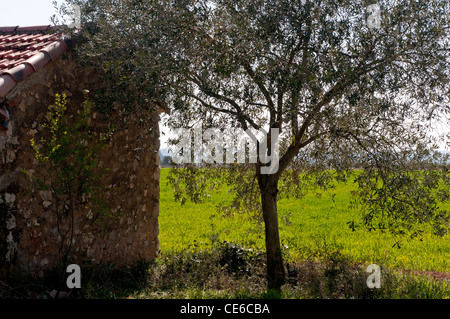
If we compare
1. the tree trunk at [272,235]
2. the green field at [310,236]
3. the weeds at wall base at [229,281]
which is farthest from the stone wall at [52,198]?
the tree trunk at [272,235]

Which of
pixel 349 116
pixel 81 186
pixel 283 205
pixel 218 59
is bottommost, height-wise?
pixel 283 205

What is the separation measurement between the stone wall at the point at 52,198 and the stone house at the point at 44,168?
0.01 meters

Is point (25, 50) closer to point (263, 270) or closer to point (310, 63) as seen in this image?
point (310, 63)

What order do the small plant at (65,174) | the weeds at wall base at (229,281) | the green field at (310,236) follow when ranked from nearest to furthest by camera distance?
the weeds at wall base at (229,281), the small plant at (65,174), the green field at (310,236)

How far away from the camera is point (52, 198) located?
24.4 feet

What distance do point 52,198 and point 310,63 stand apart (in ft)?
15.6

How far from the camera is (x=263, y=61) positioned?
735cm

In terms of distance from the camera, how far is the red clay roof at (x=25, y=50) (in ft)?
21.1

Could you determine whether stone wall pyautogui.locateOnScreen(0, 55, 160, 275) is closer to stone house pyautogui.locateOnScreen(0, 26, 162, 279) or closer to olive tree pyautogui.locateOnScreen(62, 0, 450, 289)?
stone house pyautogui.locateOnScreen(0, 26, 162, 279)

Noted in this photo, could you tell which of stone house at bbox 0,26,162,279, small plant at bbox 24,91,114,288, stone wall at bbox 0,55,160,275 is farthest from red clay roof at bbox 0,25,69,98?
small plant at bbox 24,91,114,288

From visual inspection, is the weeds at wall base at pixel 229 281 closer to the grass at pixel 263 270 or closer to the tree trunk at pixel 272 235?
the grass at pixel 263 270
